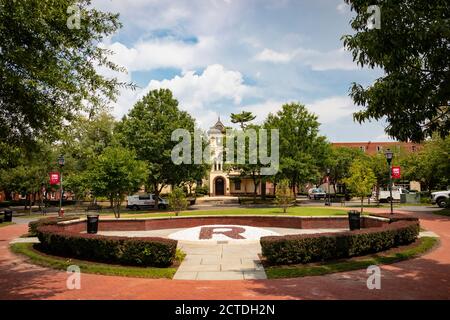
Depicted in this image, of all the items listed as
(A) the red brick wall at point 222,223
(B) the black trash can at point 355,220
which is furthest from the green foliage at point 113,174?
(B) the black trash can at point 355,220

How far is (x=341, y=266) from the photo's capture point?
11.1 m

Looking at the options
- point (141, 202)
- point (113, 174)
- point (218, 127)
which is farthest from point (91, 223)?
point (218, 127)

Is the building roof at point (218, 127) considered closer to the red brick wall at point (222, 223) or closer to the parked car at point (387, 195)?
the parked car at point (387, 195)

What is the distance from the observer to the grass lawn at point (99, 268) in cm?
1078

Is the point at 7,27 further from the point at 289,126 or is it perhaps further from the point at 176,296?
the point at 289,126

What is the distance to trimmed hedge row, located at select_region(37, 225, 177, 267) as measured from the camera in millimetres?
11867

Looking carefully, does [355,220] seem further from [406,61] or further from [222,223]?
[406,61]

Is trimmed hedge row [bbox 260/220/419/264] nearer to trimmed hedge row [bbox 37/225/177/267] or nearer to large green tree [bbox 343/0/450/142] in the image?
trimmed hedge row [bbox 37/225/177/267]

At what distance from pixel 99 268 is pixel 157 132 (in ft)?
90.5

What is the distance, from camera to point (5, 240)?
19.0 meters

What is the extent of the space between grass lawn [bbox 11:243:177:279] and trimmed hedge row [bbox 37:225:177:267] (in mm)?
354

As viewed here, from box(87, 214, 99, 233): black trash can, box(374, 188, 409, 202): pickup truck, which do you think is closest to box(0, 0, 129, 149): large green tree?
box(87, 214, 99, 233): black trash can

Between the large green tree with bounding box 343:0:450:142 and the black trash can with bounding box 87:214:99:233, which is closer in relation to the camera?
the large green tree with bounding box 343:0:450:142

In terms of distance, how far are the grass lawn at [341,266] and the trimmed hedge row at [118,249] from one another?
11.3ft
